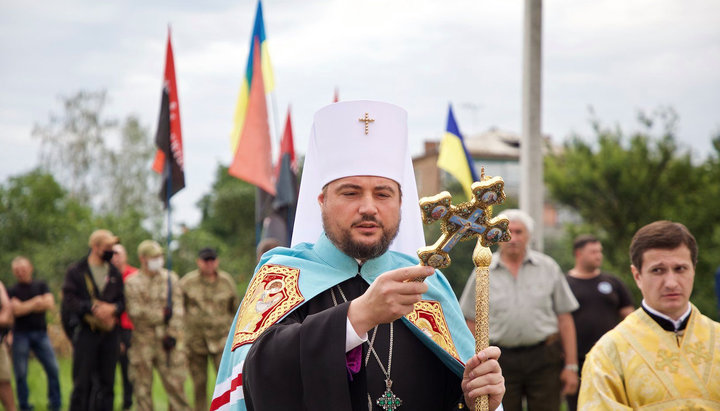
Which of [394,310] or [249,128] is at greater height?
[249,128]

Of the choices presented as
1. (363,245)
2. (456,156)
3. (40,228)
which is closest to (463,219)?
(363,245)

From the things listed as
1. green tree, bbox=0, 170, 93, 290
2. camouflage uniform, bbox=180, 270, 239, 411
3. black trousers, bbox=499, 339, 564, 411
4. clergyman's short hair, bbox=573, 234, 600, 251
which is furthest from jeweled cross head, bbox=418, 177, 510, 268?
green tree, bbox=0, 170, 93, 290

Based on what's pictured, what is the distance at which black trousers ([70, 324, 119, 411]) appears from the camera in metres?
9.56

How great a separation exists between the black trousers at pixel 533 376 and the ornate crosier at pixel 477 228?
4.67 m

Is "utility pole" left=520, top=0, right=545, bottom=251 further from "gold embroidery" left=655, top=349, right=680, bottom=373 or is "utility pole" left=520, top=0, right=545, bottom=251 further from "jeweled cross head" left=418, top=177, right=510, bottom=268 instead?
"jeweled cross head" left=418, top=177, right=510, bottom=268

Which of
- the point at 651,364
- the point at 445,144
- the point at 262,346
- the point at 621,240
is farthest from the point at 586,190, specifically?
the point at 262,346

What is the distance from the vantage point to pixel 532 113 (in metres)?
10.7

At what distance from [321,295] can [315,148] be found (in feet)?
2.22

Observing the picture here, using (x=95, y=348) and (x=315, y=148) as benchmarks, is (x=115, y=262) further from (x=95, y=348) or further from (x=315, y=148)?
(x=315, y=148)

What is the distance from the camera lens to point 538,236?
1059cm

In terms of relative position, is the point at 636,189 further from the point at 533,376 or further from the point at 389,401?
the point at 389,401

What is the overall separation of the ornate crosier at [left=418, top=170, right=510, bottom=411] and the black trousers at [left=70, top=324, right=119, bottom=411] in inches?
299

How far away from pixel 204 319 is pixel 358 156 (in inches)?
293

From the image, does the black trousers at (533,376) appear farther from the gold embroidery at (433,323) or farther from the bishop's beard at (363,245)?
the bishop's beard at (363,245)
